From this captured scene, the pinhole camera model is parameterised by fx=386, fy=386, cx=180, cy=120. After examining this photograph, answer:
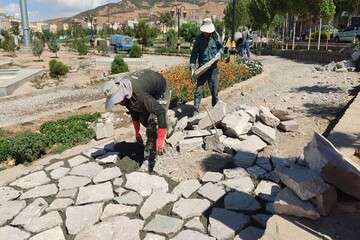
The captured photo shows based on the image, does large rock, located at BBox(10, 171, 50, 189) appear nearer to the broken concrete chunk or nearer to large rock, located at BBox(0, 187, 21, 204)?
large rock, located at BBox(0, 187, 21, 204)

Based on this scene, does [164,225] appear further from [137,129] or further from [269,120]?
[269,120]

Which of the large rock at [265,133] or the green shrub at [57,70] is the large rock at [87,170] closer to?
the large rock at [265,133]

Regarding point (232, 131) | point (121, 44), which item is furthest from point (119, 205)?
point (121, 44)

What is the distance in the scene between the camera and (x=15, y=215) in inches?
167

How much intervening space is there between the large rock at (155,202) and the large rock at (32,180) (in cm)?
154

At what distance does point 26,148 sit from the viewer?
18.5 ft

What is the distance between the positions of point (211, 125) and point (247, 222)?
2.31 meters

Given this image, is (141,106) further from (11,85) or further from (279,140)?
(11,85)

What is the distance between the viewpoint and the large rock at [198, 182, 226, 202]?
434 cm

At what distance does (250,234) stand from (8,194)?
117 inches

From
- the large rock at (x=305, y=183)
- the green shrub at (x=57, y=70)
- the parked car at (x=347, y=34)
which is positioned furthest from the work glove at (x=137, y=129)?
the parked car at (x=347, y=34)

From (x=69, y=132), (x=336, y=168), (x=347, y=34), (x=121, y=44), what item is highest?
(x=347, y=34)

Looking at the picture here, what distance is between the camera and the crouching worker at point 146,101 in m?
4.56

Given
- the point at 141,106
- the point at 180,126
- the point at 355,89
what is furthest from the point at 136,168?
the point at 355,89
